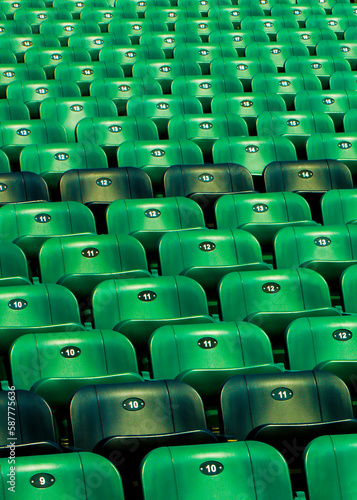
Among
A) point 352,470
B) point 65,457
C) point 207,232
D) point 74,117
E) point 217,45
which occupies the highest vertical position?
point 217,45

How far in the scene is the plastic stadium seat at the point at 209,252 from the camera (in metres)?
2.40

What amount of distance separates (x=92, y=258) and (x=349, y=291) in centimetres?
69

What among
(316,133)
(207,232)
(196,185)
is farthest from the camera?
(316,133)

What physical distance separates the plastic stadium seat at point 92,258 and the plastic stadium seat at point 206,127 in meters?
0.86

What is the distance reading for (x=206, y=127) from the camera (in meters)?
3.21

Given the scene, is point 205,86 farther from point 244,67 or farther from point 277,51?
point 277,51

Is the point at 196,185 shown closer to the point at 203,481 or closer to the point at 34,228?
the point at 34,228

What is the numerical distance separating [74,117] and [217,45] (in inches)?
37.8

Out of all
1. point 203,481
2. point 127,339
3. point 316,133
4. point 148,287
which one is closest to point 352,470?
point 203,481

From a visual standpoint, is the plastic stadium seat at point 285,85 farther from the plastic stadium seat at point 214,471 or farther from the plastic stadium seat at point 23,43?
the plastic stadium seat at point 214,471

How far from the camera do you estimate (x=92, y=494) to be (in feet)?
4.88

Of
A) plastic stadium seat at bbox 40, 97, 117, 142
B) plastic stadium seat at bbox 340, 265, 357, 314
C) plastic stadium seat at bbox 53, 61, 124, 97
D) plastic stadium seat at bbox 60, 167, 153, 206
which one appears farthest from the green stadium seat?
plastic stadium seat at bbox 53, 61, 124, 97

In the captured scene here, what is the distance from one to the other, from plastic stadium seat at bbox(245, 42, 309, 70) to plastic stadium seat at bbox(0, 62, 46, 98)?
96cm

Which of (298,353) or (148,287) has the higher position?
(148,287)
